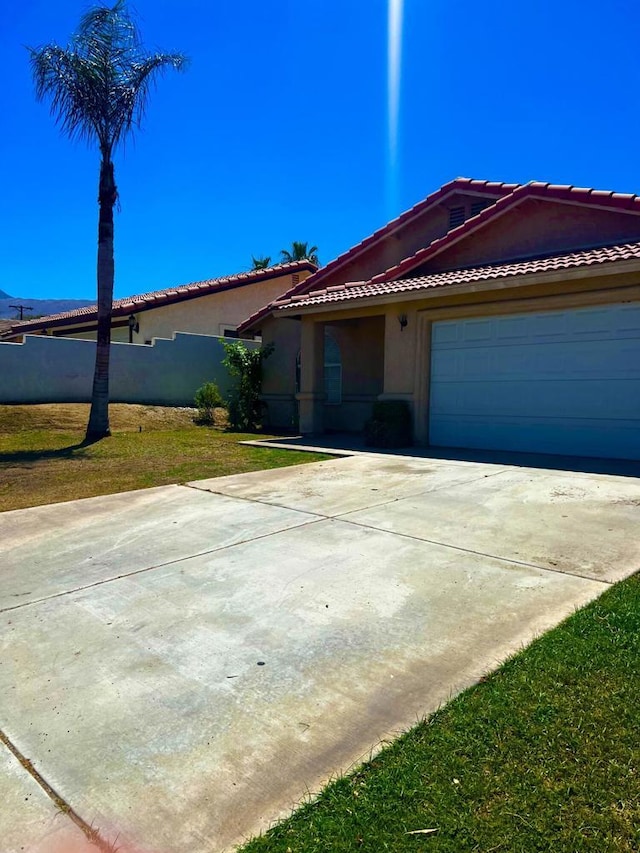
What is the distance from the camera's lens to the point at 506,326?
11.0m

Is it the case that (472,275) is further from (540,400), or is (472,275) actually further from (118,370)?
(118,370)

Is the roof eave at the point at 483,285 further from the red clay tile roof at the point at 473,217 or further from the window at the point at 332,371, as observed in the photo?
the window at the point at 332,371

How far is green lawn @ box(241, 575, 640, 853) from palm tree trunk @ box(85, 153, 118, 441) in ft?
38.3

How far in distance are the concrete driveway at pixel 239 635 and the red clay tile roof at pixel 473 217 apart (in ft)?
23.4

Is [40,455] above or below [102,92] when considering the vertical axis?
below

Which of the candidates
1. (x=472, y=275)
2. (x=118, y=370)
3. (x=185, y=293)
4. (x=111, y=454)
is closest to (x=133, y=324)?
(x=185, y=293)

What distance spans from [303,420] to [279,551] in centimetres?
991

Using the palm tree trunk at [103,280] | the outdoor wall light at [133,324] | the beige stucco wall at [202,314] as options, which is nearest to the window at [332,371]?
the palm tree trunk at [103,280]

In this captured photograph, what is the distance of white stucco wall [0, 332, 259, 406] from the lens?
50.3 feet

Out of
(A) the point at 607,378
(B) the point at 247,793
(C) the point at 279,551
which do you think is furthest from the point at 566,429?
(B) the point at 247,793

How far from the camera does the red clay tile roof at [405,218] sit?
14.2 metres

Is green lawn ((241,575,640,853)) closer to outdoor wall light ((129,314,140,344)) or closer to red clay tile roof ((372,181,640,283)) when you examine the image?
red clay tile roof ((372,181,640,283))

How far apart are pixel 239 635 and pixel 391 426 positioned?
352 inches

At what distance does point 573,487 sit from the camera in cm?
740
